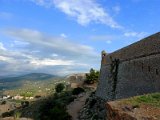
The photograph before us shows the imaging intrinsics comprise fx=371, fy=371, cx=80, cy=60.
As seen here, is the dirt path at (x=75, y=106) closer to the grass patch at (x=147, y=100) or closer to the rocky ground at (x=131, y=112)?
the grass patch at (x=147, y=100)

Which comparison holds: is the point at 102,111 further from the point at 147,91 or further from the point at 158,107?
the point at 158,107

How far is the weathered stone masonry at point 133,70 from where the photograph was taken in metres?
27.5

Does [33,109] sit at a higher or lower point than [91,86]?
lower

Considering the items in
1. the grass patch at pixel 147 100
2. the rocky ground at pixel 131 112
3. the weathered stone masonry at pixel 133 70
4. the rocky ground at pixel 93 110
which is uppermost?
the weathered stone masonry at pixel 133 70

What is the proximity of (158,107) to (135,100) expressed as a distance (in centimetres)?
140

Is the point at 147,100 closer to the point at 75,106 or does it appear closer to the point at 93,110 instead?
the point at 93,110

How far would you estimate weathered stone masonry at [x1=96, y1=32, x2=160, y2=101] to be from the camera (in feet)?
90.3

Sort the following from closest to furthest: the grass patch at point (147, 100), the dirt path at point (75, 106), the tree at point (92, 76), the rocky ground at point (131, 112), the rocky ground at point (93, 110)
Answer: the rocky ground at point (131, 112) → the grass patch at point (147, 100) → the rocky ground at point (93, 110) → the dirt path at point (75, 106) → the tree at point (92, 76)

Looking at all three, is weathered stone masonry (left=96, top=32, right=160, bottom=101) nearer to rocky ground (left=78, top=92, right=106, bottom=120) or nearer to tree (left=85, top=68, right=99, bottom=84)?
rocky ground (left=78, top=92, right=106, bottom=120)

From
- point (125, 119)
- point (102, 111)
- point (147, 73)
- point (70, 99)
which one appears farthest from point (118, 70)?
point (125, 119)

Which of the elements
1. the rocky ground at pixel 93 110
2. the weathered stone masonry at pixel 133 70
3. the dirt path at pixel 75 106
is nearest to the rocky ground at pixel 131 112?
the weathered stone masonry at pixel 133 70

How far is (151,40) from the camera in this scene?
2836 centimetres

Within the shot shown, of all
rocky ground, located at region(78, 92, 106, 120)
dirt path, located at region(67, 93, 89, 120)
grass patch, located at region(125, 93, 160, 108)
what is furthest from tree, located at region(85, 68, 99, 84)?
grass patch, located at region(125, 93, 160, 108)

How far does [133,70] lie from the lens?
32062 millimetres
